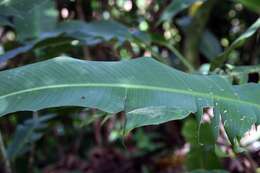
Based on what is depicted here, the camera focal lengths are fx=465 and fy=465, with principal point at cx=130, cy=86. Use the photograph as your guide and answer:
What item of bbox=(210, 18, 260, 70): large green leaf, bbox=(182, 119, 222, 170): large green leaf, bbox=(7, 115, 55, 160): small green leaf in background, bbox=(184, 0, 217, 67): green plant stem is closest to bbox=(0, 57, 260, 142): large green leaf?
bbox=(210, 18, 260, 70): large green leaf

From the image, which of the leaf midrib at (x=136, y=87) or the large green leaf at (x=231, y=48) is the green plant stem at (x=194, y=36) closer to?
the large green leaf at (x=231, y=48)

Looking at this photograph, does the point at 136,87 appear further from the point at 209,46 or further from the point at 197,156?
the point at 209,46

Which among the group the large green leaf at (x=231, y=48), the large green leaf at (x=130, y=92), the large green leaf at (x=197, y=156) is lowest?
the large green leaf at (x=197, y=156)

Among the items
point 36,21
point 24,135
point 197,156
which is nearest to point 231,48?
point 197,156

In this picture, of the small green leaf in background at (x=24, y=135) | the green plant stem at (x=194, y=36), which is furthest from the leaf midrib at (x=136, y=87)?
the green plant stem at (x=194, y=36)

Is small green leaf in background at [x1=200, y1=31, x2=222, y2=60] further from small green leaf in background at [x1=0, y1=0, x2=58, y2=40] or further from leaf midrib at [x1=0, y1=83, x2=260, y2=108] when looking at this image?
leaf midrib at [x1=0, y1=83, x2=260, y2=108]

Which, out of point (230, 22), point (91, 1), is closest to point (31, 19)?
point (91, 1)

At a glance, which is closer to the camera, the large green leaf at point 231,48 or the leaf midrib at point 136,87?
the leaf midrib at point 136,87

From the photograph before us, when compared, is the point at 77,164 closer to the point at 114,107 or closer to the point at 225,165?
the point at 225,165

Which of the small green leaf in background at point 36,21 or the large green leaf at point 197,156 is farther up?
the small green leaf in background at point 36,21
